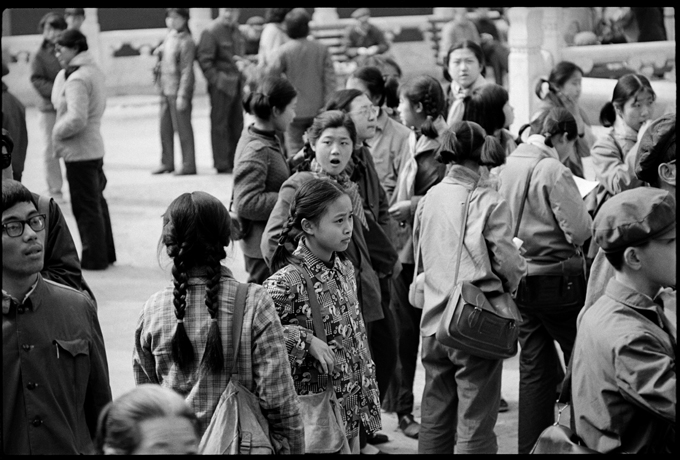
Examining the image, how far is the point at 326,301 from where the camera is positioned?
4316mm

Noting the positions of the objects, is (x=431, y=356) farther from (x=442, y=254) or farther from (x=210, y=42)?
(x=210, y=42)

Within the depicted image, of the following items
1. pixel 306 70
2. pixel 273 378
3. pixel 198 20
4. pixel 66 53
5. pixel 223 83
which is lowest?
pixel 273 378

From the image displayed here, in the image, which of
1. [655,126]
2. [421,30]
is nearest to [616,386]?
[655,126]

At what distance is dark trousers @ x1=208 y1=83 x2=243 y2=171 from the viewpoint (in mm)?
13656

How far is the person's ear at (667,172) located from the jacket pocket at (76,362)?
91.1 inches

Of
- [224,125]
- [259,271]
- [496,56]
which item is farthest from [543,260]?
[496,56]

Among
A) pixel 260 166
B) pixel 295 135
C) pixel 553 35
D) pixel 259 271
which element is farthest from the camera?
pixel 553 35

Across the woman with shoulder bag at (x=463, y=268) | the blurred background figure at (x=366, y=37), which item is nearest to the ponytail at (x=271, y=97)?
the woman with shoulder bag at (x=463, y=268)

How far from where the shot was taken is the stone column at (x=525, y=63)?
458 inches

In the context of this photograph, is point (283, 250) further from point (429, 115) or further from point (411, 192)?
point (429, 115)

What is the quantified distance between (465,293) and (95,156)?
5187 mm

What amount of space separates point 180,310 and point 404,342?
9.57 feet

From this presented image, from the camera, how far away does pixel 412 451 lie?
5.71m

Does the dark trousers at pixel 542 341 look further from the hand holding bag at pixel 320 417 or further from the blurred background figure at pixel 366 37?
the blurred background figure at pixel 366 37
